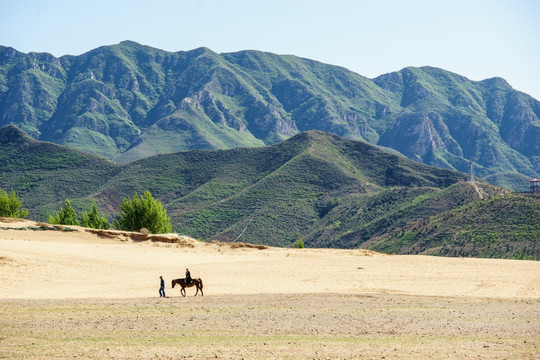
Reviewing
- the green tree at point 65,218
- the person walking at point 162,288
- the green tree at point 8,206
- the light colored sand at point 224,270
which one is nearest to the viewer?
the person walking at point 162,288

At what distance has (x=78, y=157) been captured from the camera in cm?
18750

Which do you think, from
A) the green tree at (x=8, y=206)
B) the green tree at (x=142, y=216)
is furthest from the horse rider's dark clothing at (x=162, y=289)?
the green tree at (x=8, y=206)

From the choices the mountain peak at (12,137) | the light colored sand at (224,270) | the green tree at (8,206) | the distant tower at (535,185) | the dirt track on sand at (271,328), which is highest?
the mountain peak at (12,137)

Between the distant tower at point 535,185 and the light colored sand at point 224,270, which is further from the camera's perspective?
the distant tower at point 535,185

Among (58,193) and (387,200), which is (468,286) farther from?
(58,193)

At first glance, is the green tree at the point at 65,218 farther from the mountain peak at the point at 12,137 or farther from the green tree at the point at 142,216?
the mountain peak at the point at 12,137

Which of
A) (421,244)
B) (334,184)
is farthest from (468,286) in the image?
(334,184)

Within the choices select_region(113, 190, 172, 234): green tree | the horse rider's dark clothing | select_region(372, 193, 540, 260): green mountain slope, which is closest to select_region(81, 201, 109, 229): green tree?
select_region(113, 190, 172, 234): green tree

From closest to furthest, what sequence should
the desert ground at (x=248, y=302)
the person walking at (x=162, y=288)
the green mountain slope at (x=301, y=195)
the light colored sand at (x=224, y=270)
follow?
the desert ground at (x=248, y=302)
the person walking at (x=162, y=288)
the light colored sand at (x=224, y=270)
the green mountain slope at (x=301, y=195)

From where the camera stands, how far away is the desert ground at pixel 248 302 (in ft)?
68.1

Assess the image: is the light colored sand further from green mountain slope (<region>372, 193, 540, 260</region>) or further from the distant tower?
the distant tower

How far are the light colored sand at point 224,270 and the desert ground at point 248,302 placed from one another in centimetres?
10

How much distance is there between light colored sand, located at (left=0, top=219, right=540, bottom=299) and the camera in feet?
116

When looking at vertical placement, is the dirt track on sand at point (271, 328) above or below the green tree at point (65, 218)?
below
